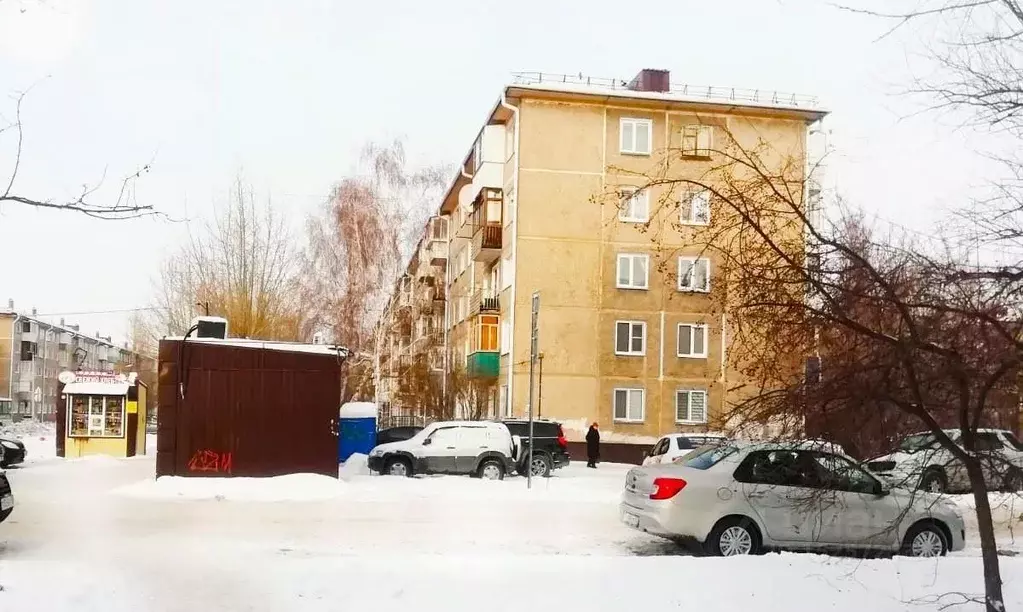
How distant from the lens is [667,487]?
41.3ft

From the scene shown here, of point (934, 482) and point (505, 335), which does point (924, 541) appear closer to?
point (934, 482)

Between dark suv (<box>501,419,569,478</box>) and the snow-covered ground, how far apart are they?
719 cm

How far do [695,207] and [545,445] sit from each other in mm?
21466

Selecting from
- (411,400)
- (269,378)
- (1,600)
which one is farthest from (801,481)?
(411,400)

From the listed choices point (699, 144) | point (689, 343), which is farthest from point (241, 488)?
point (689, 343)

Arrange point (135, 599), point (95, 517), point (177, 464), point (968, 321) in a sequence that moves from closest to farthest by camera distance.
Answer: point (968, 321) → point (135, 599) → point (95, 517) → point (177, 464)

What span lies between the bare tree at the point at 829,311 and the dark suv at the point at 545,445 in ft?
65.8

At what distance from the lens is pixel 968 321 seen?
21.3 feet

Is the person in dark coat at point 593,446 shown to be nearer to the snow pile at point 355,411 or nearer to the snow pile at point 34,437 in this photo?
the snow pile at point 355,411

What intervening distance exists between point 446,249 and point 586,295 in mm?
14323

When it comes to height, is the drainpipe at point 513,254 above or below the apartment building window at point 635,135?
below

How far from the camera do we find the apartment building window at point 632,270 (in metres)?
40.6

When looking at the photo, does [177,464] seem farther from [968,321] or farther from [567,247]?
[567,247]

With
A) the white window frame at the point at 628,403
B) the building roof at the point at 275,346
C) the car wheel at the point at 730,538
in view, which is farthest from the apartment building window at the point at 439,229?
the car wheel at the point at 730,538
